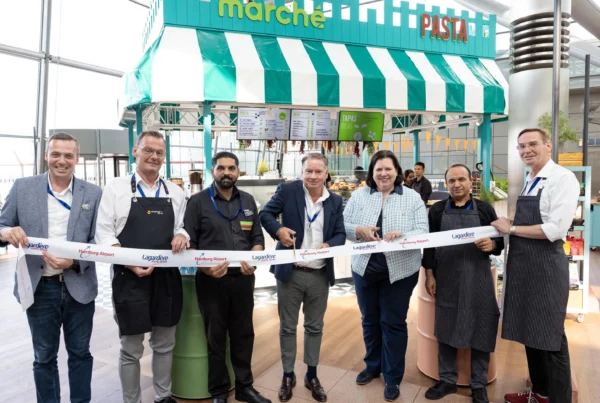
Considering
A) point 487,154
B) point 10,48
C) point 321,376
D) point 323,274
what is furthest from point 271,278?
point 10,48

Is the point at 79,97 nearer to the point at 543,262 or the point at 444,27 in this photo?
the point at 444,27

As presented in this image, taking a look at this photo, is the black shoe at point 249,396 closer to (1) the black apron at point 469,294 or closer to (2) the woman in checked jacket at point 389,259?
(2) the woman in checked jacket at point 389,259

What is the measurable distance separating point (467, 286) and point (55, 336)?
8.88 ft

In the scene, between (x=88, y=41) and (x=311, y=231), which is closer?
(x=311, y=231)

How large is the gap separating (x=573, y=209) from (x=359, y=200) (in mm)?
1378

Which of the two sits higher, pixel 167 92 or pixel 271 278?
pixel 167 92

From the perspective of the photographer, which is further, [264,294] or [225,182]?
[264,294]

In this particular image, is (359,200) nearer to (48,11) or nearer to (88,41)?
(48,11)

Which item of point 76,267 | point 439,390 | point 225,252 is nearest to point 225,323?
point 225,252

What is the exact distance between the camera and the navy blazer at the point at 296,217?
2.98m

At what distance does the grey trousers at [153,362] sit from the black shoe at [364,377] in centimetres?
145

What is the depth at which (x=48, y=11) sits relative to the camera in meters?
8.90

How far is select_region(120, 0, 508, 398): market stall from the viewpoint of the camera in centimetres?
498

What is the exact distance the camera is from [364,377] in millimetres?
3340
